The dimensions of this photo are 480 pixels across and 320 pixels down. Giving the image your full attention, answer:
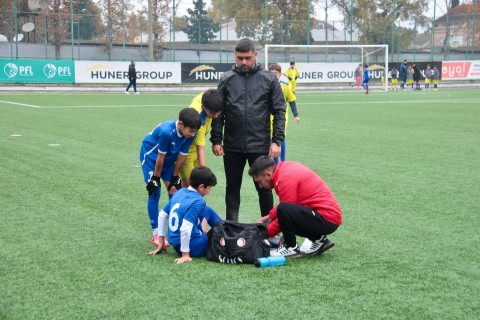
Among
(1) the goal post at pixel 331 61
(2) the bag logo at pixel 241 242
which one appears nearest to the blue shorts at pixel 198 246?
(2) the bag logo at pixel 241 242

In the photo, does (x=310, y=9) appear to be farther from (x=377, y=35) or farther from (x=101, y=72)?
(x=101, y=72)

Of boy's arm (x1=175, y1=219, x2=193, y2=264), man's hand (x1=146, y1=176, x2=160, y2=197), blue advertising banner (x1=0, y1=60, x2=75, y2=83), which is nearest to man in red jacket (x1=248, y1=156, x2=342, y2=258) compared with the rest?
boy's arm (x1=175, y1=219, x2=193, y2=264)

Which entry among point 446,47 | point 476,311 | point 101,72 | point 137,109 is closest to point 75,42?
point 101,72

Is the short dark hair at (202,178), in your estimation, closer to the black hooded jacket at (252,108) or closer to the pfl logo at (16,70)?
the black hooded jacket at (252,108)

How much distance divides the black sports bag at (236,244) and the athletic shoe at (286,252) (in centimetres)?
8

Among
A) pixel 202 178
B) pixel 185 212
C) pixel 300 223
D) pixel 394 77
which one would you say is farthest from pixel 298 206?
pixel 394 77

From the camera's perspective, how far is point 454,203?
7.88 metres

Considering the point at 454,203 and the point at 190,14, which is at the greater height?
the point at 190,14

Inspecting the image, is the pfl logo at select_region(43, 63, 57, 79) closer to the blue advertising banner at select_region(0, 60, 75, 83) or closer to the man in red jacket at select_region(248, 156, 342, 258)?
the blue advertising banner at select_region(0, 60, 75, 83)

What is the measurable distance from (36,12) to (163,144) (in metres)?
33.9

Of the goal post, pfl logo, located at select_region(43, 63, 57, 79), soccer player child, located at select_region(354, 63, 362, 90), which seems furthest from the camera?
the goal post

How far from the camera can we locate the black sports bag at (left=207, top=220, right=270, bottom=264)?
545cm

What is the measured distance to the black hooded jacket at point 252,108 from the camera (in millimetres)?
6320

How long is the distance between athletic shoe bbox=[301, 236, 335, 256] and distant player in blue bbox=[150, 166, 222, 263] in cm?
90
